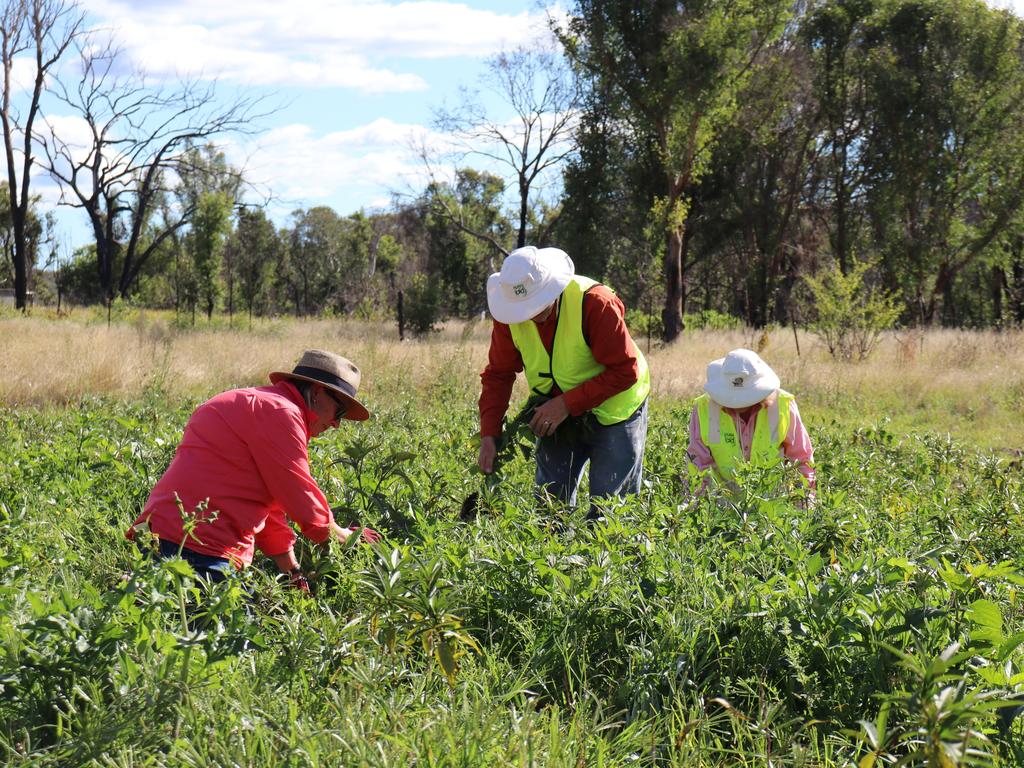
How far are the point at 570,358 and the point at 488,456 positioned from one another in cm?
71

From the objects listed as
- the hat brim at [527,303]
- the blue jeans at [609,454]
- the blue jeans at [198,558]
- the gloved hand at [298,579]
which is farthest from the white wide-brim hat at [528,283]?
the blue jeans at [198,558]

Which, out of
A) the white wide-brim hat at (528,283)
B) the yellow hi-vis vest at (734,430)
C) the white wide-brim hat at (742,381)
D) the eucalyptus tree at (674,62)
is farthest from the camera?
the eucalyptus tree at (674,62)

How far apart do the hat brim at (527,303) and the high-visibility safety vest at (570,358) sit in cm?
11

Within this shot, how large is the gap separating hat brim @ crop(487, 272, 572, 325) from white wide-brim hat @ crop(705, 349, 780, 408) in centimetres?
93

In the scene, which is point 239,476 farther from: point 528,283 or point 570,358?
point 570,358

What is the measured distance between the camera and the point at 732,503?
4062mm

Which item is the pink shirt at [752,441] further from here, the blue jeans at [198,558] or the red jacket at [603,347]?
the blue jeans at [198,558]

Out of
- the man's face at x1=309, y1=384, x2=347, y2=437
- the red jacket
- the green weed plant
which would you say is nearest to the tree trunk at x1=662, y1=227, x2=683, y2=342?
the red jacket

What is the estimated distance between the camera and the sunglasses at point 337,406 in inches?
163

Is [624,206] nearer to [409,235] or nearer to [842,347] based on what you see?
[842,347]

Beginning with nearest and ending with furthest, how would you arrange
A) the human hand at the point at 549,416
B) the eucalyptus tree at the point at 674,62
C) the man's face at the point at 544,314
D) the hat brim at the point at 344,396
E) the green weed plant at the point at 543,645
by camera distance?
the green weed plant at the point at 543,645
the hat brim at the point at 344,396
the man's face at the point at 544,314
the human hand at the point at 549,416
the eucalyptus tree at the point at 674,62

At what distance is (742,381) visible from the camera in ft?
16.5

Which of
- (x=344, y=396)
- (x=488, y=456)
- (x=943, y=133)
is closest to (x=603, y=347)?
(x=488, y=456)

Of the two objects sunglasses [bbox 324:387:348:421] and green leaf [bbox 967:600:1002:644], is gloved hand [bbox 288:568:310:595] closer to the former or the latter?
sunglasses [bbox 324:387:348:421]
